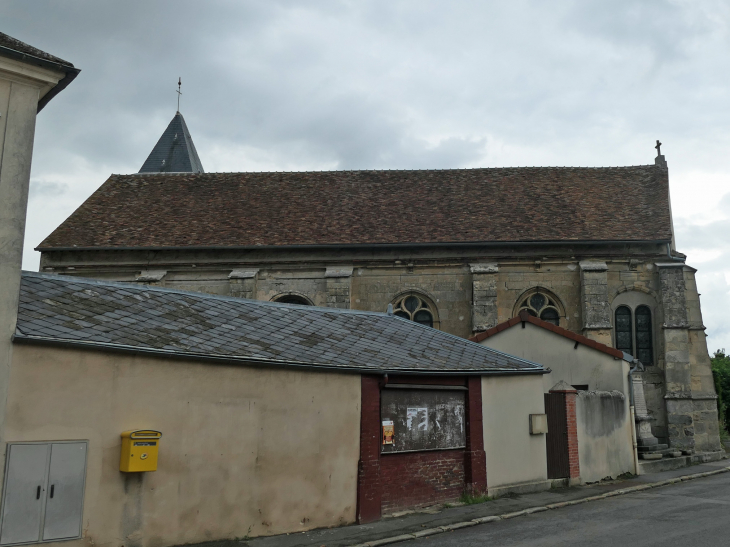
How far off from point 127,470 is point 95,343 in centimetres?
156

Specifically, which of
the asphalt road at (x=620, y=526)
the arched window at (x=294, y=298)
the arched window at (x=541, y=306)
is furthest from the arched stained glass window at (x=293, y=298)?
the asphalt road at (x=620, y=526)

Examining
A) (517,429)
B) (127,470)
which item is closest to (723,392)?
(517,429)

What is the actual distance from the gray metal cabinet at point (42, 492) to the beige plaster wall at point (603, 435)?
9.88 meters

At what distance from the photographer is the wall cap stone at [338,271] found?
21.4 m

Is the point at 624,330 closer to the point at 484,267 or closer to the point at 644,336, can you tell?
the point at 644,336

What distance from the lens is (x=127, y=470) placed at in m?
8.00

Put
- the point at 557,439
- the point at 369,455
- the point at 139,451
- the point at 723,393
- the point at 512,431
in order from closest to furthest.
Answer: the point at 139,451 < the point at 369,455 < the point at 512,431 < the point at 557,439 < the point at 723,393

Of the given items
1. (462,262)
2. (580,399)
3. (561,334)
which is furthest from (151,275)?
(580,399)

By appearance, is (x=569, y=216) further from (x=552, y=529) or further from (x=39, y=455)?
(x=39, y=455)

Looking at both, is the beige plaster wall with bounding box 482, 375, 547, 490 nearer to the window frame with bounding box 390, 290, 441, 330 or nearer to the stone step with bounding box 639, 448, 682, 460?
the stone step with bounding box 639, 448, 682, 460

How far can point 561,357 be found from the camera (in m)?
16.7

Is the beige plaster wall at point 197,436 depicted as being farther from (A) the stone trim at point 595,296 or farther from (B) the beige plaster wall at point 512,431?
(A) the stone trim at point 595,296

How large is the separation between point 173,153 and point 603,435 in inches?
978

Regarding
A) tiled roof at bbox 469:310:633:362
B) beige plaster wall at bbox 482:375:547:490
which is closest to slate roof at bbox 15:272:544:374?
beige plaster wall at bbox 482:375:547:490
